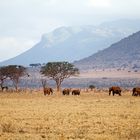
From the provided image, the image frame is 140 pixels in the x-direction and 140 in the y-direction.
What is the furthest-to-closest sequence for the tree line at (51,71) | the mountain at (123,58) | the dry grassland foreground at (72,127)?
1. the mountain at (123,58)
2. the tree line at (51,71)
3. the dry grassland foreground at (72,127)

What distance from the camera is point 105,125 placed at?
20.5 meters

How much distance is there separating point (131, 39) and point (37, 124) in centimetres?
18098

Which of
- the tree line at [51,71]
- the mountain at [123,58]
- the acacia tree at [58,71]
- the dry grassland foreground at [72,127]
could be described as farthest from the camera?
the mountain at [123,58]

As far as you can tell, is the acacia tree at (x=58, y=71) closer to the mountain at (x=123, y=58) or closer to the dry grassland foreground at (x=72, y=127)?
the dry grassland foreground at (x=72, y=127)

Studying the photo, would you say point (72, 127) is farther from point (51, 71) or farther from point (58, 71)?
point (58, 71)

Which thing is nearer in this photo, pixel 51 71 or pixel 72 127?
pixel 72 127

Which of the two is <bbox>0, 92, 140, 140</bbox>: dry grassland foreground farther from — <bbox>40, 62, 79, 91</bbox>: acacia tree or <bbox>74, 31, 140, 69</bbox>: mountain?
<bbox>74, 31, 140, 69</bbox>: mountain

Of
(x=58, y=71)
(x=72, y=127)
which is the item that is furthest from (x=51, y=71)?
(x=72, y=127)

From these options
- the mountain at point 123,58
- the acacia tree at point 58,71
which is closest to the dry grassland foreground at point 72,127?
the acacia tree at point 58,71

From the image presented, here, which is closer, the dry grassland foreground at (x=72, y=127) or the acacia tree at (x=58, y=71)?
the dry grassland foreground at (x=72, y=127)

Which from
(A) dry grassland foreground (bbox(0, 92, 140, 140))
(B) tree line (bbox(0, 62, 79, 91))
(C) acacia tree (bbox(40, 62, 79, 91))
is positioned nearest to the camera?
(A) dry grassland foreground (bbox(0, 92, 140, 140))

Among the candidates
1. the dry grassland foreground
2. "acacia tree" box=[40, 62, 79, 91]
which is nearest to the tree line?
"acacia tree" box=[40, 62, 79, 91]

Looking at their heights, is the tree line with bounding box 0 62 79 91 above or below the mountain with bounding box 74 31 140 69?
below

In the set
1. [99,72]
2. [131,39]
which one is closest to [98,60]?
[131,39]
